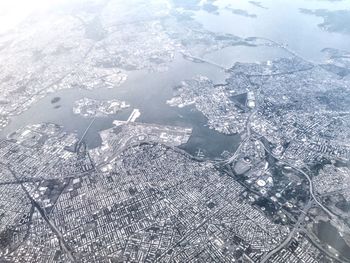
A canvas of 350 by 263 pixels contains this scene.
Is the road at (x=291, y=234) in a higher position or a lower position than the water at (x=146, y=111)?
higher

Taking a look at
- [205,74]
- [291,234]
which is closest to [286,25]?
[205,74]

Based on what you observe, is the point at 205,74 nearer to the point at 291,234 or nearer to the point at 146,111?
the point at 146,111

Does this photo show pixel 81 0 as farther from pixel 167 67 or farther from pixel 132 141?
pixel 132 141

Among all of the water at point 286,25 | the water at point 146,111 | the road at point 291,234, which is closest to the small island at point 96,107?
the water at point 146,111

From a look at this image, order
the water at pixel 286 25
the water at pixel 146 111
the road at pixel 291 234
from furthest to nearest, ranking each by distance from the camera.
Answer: the water at pixel 286 25 < the water at pixel 146 111 < the road at pixel 291 234

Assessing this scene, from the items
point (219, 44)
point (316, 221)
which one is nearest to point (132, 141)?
point (316, 221)

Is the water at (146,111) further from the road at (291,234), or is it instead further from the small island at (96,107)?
the road at (291,234)

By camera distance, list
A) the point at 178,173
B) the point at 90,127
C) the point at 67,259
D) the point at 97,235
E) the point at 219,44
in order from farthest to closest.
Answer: the point at 219,44 < the point at 90,127 < the point at 178,173 < the point at 97,235 < the point at 67,259

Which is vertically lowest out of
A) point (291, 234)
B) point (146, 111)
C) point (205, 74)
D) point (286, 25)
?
point (286, 25)

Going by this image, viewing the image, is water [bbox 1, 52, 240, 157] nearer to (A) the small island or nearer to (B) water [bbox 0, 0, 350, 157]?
(B) water [bbox 0, 0, 350, 157]

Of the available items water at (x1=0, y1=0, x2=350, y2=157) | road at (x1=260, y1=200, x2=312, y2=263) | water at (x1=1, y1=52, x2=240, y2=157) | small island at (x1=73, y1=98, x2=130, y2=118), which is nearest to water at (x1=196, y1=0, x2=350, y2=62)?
water at (x1=0, y1=0, x2=350, y2=157)

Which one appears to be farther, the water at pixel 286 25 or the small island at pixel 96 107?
the water at pixel 286 25
